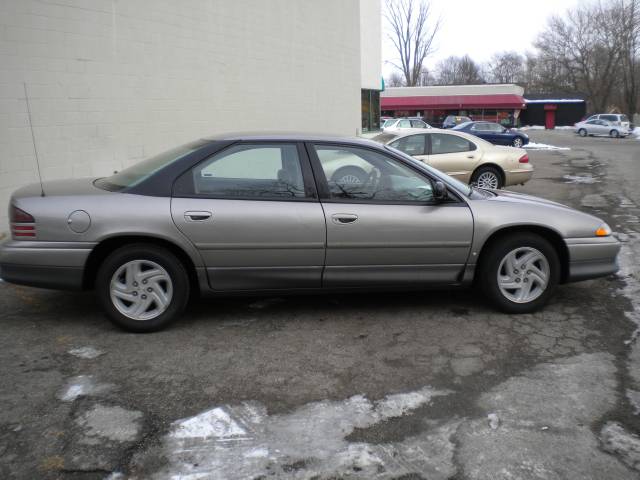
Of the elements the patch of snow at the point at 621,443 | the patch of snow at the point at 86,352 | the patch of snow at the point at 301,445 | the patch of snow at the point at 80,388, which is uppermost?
the patch of snow at the point at 86,352

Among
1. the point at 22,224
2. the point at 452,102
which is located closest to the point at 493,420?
the point at 22,224

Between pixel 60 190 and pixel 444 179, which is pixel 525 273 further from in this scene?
pixel 60 190

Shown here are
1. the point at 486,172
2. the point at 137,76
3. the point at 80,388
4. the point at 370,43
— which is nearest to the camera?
the point at 80,388

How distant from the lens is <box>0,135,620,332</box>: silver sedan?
442 centimetres

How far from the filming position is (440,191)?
4812mm

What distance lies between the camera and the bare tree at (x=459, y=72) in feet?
312

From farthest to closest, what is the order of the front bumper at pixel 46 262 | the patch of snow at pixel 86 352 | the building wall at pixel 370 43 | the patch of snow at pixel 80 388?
1. the building wall at pixel 370 43
2. the front bumper at pixel 46 262
3. the patch of snow at pixel 86 352
4. the patch of snow at pixel 80 388

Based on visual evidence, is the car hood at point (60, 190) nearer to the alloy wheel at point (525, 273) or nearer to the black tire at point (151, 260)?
the black tire at point (151, 260)

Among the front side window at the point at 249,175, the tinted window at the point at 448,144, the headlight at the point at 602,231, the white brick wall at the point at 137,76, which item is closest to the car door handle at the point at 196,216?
the front side window at the point at 249,175

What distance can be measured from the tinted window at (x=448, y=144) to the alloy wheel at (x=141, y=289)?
775cm

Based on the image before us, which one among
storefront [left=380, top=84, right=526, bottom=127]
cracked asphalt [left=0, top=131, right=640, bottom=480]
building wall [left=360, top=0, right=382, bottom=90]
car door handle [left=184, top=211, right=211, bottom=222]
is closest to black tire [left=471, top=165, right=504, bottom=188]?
cracked asphalt [left=0, top=131, right=640, bottom=480]

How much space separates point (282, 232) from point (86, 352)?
1653 millimetres

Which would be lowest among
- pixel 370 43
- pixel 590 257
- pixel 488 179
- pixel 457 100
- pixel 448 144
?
pixel 488 179

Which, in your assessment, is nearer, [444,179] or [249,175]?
[249,175]
